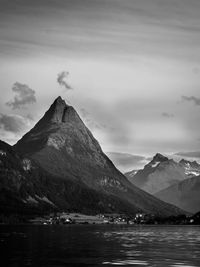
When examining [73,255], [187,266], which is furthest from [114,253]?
[187,266]

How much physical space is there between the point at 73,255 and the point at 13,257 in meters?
17.8

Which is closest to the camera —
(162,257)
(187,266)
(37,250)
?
(187,266)

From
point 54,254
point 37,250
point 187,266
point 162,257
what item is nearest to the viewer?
point 187,266

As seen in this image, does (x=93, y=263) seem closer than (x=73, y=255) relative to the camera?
Yes

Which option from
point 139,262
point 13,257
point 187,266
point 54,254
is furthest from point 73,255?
point 187,266

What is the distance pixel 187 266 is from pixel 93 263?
2356 centimetres

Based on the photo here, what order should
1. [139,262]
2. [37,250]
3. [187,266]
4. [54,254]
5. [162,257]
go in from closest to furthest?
[187,266]
[139,262]
[162,257]
[54,254]
[37,250]

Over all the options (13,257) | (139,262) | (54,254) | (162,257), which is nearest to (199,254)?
(162,257)

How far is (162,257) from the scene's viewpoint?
15350 centimetres

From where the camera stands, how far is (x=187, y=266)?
131 m

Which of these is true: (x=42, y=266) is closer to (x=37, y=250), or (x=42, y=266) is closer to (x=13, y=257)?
(x=13, y=257)

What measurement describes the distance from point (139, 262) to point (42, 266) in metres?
24.7

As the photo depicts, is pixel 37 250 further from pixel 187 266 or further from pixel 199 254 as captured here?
pixel 187 266

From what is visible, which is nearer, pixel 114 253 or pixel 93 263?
pixel 93 263
